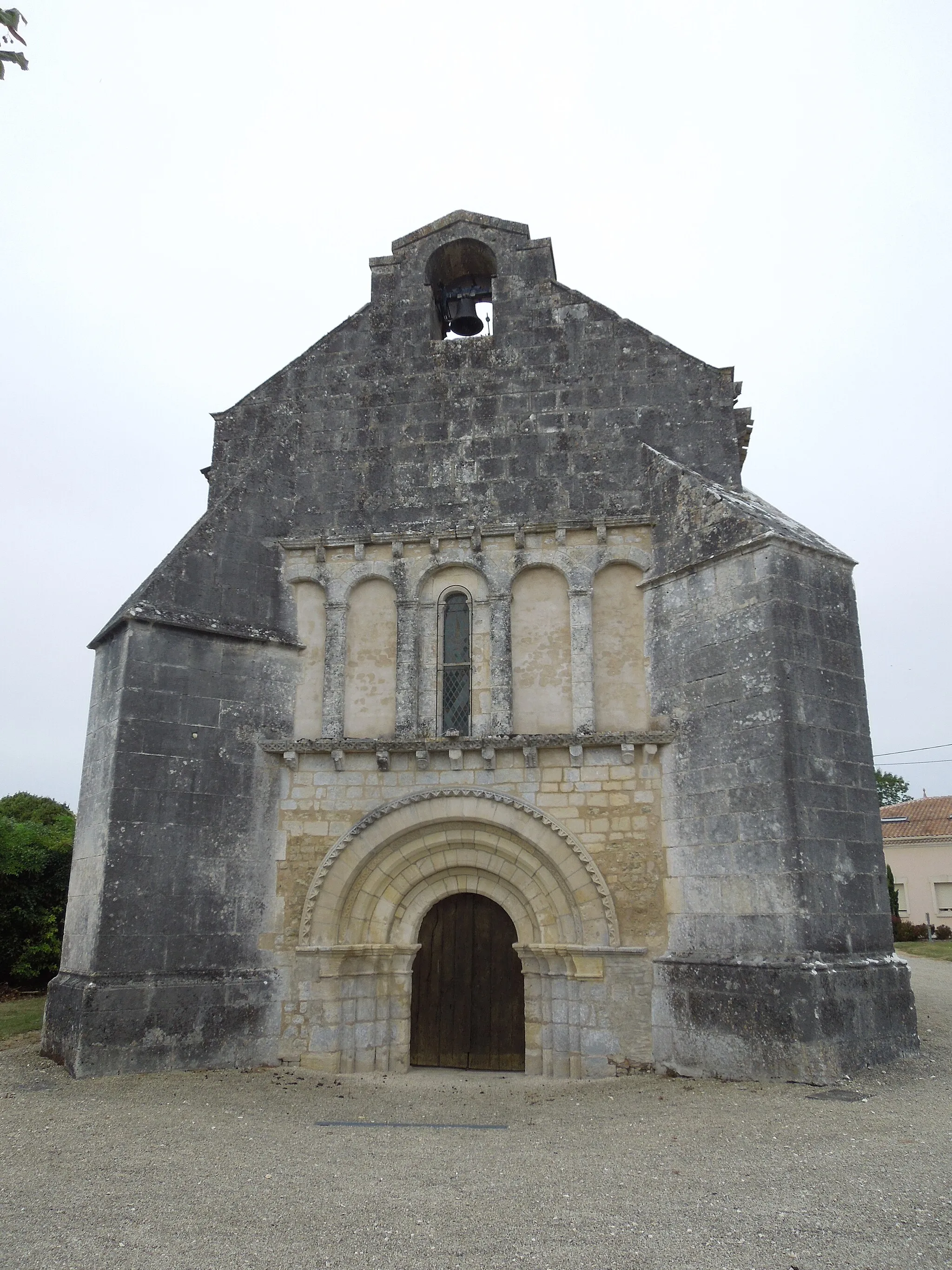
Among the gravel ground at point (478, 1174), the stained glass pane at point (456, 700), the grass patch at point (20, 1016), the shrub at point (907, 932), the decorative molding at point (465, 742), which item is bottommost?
the gravel ground at point (478, 1174)

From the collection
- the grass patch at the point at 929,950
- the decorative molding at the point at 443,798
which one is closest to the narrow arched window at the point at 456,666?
the decorative molding at the point at 443,798

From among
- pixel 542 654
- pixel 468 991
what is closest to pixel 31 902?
pixel 468 991

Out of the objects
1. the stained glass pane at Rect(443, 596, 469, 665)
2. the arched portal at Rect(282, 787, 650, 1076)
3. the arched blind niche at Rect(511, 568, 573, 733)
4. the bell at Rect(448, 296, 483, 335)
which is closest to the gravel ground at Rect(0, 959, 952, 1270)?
the arched portal at Rect(282, 787, 650, 1076)

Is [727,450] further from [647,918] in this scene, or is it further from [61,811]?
[61,811]

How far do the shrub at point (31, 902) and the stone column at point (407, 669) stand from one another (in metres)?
7.64

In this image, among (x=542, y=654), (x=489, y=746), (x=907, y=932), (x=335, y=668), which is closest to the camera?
(x=489, y=746)

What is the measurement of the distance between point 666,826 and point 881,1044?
A: 94.4 inches

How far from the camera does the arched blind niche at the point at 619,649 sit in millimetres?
8953

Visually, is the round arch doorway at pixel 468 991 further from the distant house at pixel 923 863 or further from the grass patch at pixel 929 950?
the distant house at pixel 923 863

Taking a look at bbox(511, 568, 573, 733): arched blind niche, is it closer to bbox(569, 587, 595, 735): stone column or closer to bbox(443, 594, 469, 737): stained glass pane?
bbox(569, 587, 595, 735): stone column

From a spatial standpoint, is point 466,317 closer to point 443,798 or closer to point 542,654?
point 542,654

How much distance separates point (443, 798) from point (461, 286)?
6448 mm

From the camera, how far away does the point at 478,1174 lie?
17.7 feet

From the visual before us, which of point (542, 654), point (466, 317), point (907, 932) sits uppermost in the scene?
point (466, 317)
